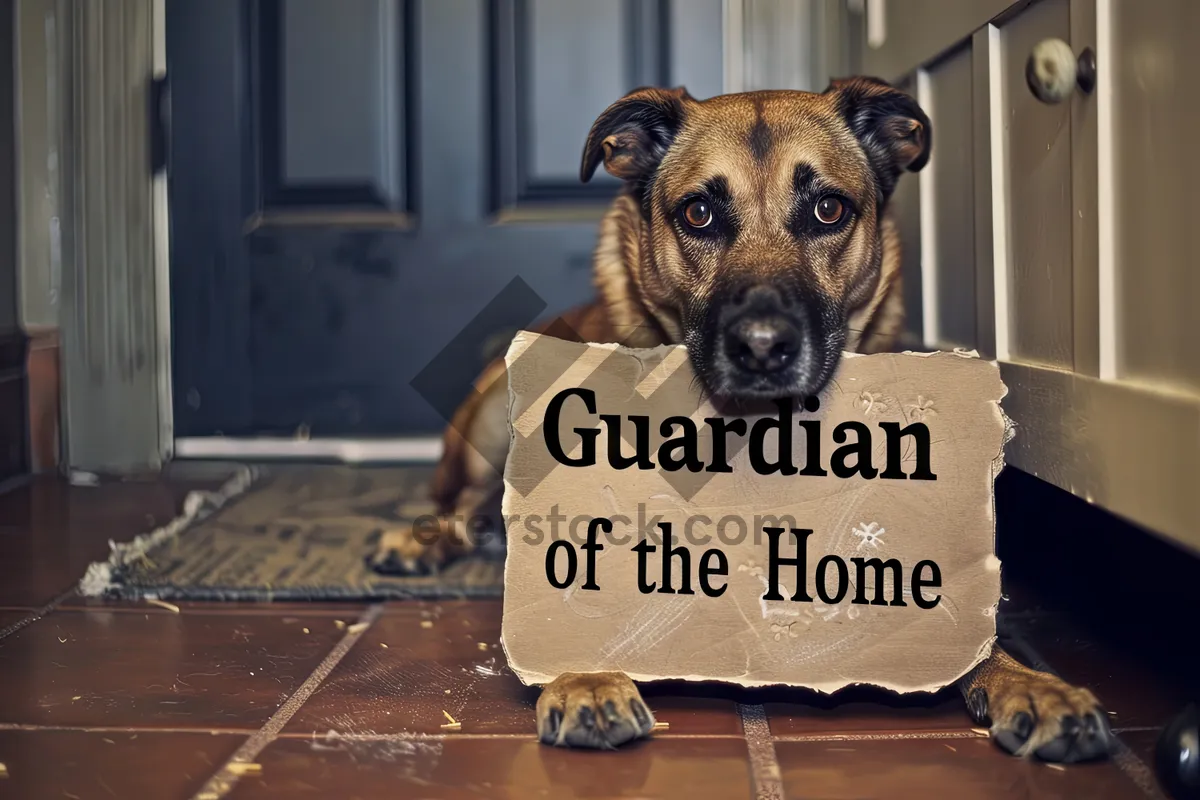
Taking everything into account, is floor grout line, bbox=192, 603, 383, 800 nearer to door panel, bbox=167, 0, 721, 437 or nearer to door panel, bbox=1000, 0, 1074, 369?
door panel, bbox=1000, 0, 1074, 369

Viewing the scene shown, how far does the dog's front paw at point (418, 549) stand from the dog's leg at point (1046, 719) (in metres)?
1.16

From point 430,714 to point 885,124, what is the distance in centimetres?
116

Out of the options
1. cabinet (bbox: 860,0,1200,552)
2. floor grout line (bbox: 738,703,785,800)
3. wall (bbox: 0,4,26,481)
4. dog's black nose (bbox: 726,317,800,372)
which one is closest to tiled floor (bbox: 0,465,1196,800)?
floor grout line (bbox: 738,703,785,800)

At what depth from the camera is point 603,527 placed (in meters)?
1.33

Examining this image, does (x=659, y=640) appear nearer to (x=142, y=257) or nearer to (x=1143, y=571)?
(x=1143, y=571)

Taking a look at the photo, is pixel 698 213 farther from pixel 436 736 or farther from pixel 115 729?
pixel 115 729

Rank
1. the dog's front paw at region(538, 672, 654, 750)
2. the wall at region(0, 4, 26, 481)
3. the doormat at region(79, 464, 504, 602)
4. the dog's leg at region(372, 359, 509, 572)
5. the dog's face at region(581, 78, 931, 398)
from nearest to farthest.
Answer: the dog's front paw at region(538, 672, 654, 750), the dog's face at region(581, 78, 931, 398), the doormat at region(79, 464, 504, 602), the dog's leg at region(372, 359, 509, 572), the wall at region(0, 4, 26, 481)

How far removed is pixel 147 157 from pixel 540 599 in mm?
2322

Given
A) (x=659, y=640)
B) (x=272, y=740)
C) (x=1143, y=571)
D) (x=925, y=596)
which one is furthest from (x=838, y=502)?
(x=1143, y=571)

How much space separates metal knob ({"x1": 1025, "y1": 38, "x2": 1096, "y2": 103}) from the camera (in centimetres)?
142

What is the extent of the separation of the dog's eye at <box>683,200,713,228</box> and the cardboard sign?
42 cm

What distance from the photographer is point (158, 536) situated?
2344mm

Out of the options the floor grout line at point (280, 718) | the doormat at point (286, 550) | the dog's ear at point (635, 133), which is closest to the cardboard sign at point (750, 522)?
the floor grout line at point (280, 718)

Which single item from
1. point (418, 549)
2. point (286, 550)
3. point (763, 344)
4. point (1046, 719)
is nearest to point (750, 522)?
point (763, 344)
